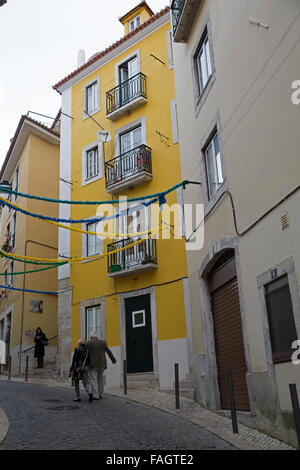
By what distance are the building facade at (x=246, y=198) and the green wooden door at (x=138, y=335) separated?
3751 millimetres

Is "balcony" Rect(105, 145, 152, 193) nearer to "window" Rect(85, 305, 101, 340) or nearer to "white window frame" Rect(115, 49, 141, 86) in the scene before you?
"white window frame" Rect(115, 49, 141, 86)

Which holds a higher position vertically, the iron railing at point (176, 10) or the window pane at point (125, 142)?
the iron railing at point (176, 10)

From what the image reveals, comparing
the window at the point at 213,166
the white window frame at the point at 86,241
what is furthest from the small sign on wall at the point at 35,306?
the window at the point at 213,166

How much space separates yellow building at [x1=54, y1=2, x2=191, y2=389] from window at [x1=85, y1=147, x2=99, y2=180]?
0.13 feet

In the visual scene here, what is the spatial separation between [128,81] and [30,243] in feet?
28.3

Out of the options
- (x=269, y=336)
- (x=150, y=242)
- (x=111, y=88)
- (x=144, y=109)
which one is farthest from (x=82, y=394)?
(x=111, y=88)

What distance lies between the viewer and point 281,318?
674cm

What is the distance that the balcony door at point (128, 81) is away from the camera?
1717 centimetres

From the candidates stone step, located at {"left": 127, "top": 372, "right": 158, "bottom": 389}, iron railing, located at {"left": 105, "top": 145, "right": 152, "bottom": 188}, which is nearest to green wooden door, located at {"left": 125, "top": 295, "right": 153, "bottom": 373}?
stone step, located at {"left": 127, "top": 372, "right": 158, "bottom": 389}

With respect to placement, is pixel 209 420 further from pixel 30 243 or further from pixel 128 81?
pixel 30 243

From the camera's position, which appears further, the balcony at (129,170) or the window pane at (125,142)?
the window pane at (125,142)

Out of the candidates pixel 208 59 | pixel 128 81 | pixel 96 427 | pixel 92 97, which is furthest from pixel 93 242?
pixel 96 427

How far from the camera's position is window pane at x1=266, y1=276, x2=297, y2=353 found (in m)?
6.46

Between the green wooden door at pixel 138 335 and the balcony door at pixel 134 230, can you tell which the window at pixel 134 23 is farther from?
the green wooden door at pixel 138 335
